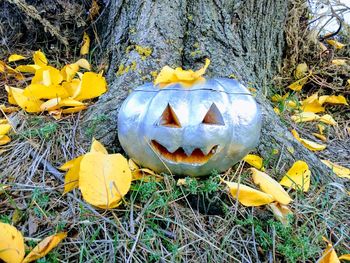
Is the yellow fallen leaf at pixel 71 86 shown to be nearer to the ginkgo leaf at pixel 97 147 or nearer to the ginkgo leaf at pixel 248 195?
the ginkgo leaf at pixel 97 147

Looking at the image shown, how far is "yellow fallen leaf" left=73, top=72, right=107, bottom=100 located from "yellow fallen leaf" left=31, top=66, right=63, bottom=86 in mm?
119

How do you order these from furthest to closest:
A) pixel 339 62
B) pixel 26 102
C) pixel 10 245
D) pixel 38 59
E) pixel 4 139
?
pixel 339 62
pixel 38 59
pixel 26 102
pixel 4 139
pixel 10 245

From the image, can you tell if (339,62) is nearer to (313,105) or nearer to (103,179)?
(313,105)

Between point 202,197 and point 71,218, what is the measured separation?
40 cm

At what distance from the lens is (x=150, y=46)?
1.83 meters

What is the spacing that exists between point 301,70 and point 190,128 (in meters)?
1.53

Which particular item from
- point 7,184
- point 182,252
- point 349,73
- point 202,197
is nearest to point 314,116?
point 349,73

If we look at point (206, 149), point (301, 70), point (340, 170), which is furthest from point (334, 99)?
point (206, 149)

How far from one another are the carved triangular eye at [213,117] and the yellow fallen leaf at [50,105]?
64cm

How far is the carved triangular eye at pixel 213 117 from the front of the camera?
55.2 inches

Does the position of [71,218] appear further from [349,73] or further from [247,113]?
[349,73]

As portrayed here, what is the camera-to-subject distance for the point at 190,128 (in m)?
1.36

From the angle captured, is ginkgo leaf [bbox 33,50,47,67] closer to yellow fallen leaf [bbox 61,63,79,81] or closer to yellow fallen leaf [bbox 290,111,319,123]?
yellow fallen leaf [bbox 61,63,79,81]

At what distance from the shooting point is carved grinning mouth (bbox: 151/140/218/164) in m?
1.40
